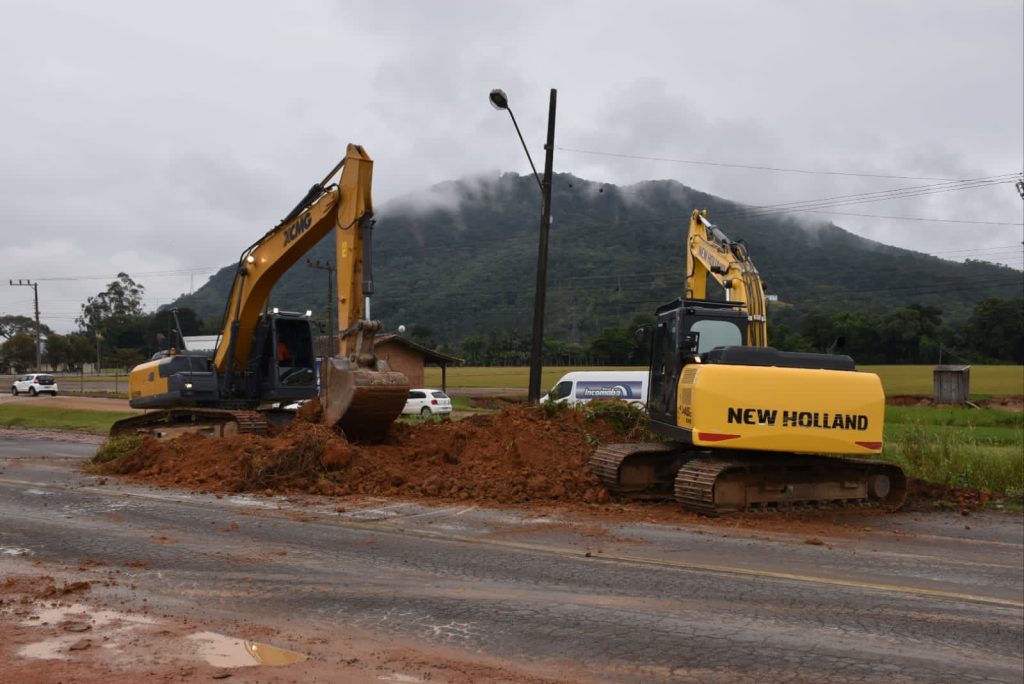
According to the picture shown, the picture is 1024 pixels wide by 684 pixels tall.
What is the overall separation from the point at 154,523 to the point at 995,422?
3270 cm

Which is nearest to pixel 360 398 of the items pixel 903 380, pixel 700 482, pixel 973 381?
pixel 700 482

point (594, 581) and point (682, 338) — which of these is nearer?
point (594, 581)

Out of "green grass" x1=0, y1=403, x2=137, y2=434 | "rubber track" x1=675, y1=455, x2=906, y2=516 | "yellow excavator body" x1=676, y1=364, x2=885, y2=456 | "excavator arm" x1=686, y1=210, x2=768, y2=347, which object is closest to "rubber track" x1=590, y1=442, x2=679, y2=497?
"rubber track" x1=675, y1=455, x2=906, y2=516

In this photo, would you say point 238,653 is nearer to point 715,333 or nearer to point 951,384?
point 715,333

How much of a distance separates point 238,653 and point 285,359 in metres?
12.1

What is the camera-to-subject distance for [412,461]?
12.5 metres

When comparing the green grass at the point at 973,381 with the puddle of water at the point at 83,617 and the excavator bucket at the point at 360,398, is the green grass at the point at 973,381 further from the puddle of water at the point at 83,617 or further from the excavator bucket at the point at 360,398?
the puddle of water at the point at 83,617

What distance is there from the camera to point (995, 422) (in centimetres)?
3203

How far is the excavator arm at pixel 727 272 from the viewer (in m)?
11.8

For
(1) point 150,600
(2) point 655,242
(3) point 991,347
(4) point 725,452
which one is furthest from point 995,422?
(2) point 655,242

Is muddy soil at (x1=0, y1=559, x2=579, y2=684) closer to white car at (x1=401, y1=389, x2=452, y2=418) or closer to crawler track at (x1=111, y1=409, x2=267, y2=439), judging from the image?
crawler track at (x1=111, y1=409, x2=267, y2=439)

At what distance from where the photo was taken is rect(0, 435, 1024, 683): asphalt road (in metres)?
5.18

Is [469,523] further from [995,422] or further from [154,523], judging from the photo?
[995,422]

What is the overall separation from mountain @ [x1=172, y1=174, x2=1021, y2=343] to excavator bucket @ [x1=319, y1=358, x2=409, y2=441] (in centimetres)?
7494
